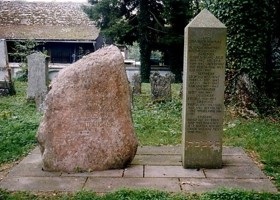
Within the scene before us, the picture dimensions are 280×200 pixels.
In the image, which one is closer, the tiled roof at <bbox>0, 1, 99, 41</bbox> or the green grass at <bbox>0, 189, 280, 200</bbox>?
the green grass at <bbox>0, 189, 280, 200</bbox>

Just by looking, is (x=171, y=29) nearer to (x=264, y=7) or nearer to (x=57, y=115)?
(x=264, y=7)

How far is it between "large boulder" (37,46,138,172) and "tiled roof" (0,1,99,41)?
80.5 ft

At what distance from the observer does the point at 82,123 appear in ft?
21.3

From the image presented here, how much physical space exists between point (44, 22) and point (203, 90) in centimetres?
2938

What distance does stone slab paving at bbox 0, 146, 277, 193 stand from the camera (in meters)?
5.80

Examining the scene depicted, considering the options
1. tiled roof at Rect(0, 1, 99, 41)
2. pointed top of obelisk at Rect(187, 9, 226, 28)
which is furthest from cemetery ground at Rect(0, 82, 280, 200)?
tiled roof at Rect(0, 1, 99, 41)

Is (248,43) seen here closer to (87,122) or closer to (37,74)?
(87,122)

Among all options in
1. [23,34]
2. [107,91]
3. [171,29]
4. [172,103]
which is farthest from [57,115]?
[23,34]

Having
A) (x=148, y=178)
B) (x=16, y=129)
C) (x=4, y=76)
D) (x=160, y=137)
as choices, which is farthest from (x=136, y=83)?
(x=148, y=178)

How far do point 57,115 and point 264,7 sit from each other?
8.15 metres

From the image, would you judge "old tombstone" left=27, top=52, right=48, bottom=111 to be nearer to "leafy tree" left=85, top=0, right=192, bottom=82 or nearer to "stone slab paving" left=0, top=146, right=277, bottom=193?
"stone slab paving" left=0, top=146, right=277, bottom=193

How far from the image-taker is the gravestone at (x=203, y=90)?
6.44m

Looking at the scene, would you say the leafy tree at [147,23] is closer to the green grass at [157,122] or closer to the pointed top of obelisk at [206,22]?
the green grass at [157,122]

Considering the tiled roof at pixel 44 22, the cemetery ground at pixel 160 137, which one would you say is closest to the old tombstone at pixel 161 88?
the cemetery ground at pixel 160 137
